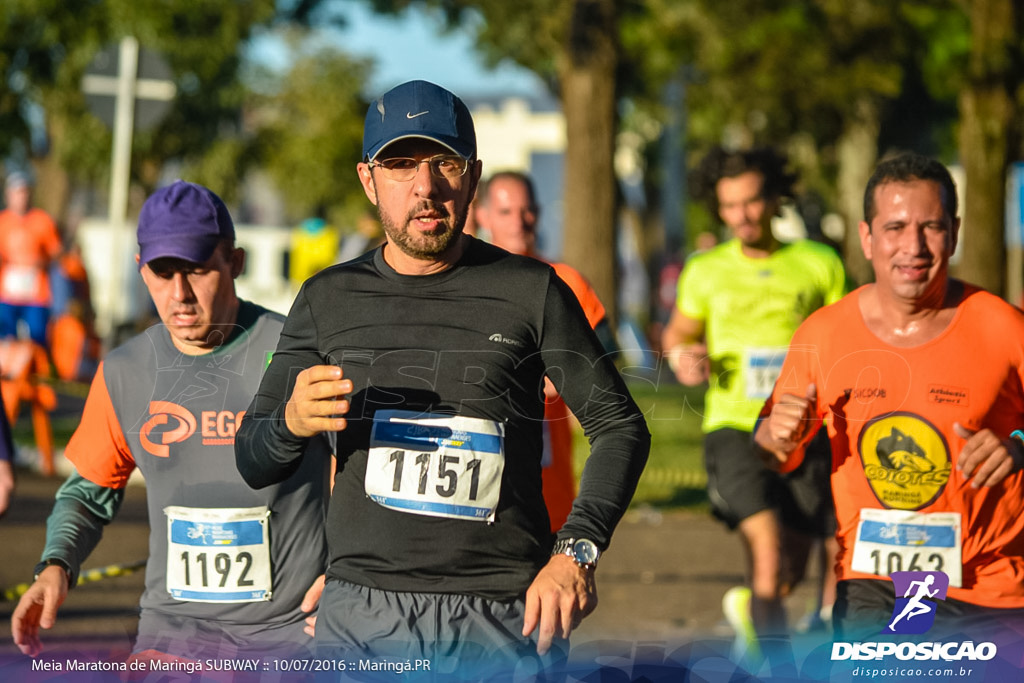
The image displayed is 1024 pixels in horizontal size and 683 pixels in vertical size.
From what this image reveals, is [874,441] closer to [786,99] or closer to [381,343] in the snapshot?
[381,343]

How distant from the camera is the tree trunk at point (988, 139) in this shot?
12.9 m

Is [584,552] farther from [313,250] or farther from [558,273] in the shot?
[313,250]

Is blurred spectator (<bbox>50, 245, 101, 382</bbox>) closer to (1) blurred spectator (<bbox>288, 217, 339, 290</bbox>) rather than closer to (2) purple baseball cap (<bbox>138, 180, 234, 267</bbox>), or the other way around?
(1) blurred spectator (<bbox>288, 217, 339, 290</bbox>)

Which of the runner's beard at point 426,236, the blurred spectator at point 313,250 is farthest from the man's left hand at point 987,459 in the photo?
the blurred spectator at point 313,250

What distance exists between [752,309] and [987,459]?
2.81 meters

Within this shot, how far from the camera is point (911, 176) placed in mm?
4480

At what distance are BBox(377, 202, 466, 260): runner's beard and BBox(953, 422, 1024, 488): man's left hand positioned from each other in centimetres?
160

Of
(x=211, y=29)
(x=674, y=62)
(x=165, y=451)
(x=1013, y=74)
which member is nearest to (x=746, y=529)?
(x=165, y=451)

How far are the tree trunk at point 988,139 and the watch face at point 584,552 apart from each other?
34.0 ft

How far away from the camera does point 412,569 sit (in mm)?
3475

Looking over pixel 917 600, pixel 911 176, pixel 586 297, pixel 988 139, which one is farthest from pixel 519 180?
pixel 988 139

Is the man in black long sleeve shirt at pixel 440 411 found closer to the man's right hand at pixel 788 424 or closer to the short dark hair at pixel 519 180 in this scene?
the man's right hand at pixel 788 424

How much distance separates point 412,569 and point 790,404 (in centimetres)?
137

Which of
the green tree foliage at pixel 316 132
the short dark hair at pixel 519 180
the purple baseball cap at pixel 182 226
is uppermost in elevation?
the green tree foliage at pixel 316 132
